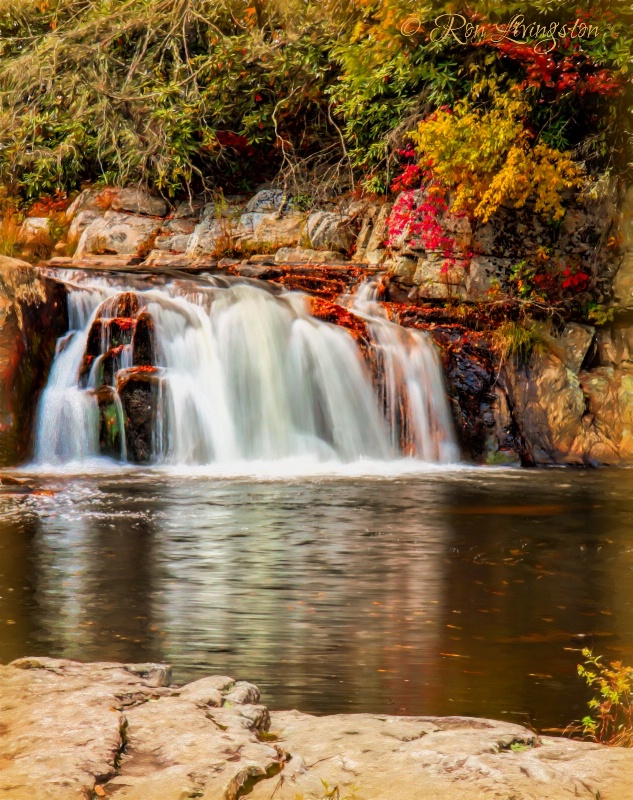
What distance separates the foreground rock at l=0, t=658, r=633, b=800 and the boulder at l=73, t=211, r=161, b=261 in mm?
16815

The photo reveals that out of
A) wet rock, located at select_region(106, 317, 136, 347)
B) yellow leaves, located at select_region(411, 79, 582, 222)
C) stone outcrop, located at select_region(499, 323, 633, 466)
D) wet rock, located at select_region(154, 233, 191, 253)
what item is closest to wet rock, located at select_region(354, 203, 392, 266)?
yellow leaves, located at select_region(411, 79, 582, 222)

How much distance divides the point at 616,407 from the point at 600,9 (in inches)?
212

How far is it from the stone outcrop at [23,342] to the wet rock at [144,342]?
3.38 ft

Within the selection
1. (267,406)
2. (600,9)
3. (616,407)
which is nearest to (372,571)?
(267,406)

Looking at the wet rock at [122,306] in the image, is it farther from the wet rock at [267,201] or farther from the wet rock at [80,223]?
the wet rock at [80,223]

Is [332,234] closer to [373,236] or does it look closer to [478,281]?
[373,236]

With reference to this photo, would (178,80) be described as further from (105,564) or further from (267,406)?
(105,564)

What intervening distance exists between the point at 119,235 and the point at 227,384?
281 inches

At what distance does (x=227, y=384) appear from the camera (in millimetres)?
14359

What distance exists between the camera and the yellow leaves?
51.4ft

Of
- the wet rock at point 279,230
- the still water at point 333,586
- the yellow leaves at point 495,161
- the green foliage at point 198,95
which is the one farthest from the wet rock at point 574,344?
the wet rock at point 279,230

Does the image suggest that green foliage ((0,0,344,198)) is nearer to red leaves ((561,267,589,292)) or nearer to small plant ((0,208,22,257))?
small plant ((0,208,22,257))

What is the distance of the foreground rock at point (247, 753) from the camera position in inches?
126

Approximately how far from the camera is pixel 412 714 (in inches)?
178
